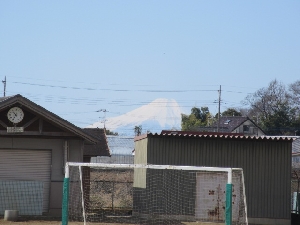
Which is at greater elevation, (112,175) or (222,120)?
(222,120)

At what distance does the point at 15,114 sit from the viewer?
25266 mm

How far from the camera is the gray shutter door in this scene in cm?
2508

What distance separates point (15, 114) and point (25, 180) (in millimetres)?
2652

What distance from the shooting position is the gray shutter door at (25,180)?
25078mm

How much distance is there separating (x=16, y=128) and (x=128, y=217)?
603 cm

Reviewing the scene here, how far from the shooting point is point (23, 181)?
25281mm

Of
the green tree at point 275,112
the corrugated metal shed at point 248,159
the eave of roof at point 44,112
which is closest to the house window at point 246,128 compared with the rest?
the green tree at point 275,112

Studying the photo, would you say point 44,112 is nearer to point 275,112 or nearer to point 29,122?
point 29,122

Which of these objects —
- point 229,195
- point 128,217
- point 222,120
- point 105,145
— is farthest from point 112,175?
point 222,120

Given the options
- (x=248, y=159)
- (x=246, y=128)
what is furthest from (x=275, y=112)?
(x=248, y=159)

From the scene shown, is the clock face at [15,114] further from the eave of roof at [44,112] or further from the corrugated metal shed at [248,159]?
the corrugated metal shed at [248,159]

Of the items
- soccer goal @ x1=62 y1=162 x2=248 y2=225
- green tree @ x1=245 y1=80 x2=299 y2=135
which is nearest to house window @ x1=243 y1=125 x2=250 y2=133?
green tree @ x1=245 y1=80 x2=299 y2=135

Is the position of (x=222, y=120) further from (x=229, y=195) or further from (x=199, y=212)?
(x=229, y=195)

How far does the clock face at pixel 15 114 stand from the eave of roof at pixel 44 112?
42 cm
